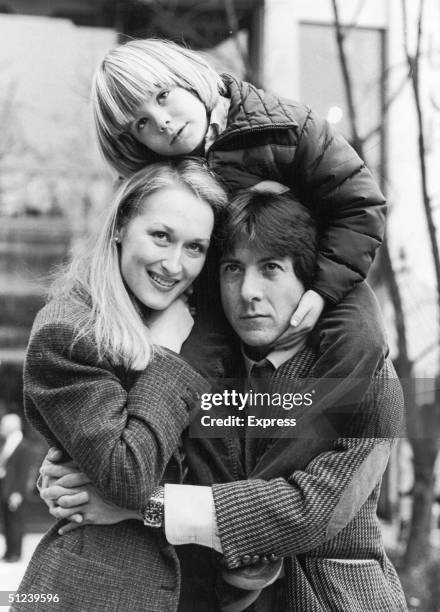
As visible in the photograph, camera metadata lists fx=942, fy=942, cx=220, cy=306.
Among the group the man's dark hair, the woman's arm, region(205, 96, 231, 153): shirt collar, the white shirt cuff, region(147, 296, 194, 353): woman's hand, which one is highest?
region(205, 96, 231, 153): shirt collar

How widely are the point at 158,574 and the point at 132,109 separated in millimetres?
1077

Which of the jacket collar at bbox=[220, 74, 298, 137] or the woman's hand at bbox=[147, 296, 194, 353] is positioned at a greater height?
the jacket collar at bbox=[220, 74, 298, 137]

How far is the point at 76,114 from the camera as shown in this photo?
814 centimetres

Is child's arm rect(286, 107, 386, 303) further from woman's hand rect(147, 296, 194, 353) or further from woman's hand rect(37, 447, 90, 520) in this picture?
woman's hand rect(37, 447, 90, 520)

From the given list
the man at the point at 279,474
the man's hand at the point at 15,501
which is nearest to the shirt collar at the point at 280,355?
the man at the point at 279,474

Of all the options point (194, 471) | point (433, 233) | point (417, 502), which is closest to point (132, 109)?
point (194, 471)

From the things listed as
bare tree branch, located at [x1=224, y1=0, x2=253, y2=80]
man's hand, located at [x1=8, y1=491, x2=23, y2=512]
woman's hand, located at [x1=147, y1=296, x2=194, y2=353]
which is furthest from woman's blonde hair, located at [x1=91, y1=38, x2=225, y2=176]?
man's hand, located at [x1=8, y1=491, x2=23, y2=512]

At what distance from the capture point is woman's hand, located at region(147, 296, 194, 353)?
2.21m

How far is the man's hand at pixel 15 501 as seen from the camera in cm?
805

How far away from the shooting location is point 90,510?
210 cm

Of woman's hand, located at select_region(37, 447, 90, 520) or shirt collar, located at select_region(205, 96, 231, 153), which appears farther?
shirt collar, located at select_region(205, 96, 231, 153)

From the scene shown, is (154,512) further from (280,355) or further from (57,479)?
(280,355)

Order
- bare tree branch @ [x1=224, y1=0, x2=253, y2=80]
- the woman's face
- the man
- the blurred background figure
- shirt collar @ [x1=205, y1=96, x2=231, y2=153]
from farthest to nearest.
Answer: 1. the blurred background figure
2. bare tree branch @ [x1=224, y1=0, x2=253, y2=80]
3. shirt collar @ [x1=205, y1=96, x2=231, y2=153]
4. the woman's face
5. the man

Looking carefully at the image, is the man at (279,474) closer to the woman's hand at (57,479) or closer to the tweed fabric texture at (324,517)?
the tweed fabric texture at (324,517)
